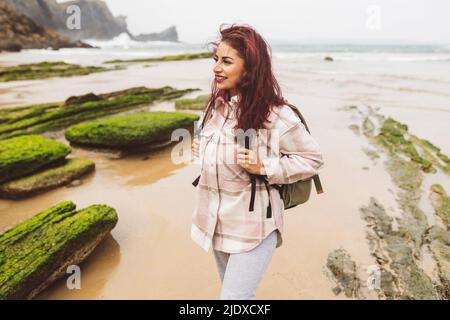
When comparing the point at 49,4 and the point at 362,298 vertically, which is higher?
the point at 49,4

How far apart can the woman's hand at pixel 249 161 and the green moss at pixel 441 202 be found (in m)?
3.97

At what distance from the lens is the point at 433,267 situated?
421 centimetres

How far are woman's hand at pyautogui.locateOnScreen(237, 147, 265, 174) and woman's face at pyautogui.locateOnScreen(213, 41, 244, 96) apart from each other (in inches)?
18.1

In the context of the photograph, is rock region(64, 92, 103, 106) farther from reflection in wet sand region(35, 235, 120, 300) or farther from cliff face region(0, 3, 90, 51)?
cliff face region(0, 3, 90, 51)

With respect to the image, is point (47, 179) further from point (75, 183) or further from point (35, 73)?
point (35, 73)

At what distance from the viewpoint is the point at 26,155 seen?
6410 millimetres

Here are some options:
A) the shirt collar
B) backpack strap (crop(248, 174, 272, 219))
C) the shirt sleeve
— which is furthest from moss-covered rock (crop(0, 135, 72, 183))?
the shirt sleeve

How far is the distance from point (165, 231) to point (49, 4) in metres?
117

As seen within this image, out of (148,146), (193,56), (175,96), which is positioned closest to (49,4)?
(193,56)

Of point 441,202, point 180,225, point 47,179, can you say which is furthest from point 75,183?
point 441,202

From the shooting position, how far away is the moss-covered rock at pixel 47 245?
3481 millimetres

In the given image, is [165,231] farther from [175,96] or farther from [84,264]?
[175,96]

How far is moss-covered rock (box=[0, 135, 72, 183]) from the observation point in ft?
20.1

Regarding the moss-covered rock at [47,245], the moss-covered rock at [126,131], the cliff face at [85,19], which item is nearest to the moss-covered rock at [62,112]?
the moss-covered rock at [126,131]
